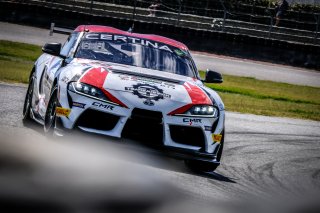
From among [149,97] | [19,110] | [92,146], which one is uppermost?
[149,97]

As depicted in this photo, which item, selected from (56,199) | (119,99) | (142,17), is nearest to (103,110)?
(119,99)

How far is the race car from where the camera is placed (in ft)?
22.4

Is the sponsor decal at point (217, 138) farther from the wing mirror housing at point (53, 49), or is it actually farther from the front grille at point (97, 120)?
the wing mirror housing at point (53, 49)

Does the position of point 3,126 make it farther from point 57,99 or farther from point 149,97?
point 149,97

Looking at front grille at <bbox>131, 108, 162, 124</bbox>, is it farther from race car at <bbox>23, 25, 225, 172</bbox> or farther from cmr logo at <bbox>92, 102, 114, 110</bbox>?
cmr logo at <bbox>92, 102, 114, 110</bbox>

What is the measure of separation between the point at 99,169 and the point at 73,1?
26.1 metres

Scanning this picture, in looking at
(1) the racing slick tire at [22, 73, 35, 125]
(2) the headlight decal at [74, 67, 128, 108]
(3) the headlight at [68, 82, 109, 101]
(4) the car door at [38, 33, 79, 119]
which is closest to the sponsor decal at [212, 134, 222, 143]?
(2) the headlight decal at [74, 67, 128, 108]

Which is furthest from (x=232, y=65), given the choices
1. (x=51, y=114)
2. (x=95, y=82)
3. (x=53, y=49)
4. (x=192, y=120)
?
(x=95, y=82)

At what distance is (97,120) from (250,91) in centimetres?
1397

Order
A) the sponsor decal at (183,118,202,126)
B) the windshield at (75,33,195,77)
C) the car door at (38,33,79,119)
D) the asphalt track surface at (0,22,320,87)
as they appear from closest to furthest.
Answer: the sponsor decal at (183,118,202,126)
the car door at (38,33,79,119)
the windshield at (75,33,195,77)
the asphalt track surface at (0,22,320,87)

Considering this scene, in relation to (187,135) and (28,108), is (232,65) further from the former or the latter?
(187,135)

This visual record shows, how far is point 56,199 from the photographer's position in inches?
156

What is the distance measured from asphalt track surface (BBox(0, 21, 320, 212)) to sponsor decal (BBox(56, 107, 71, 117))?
0.23m

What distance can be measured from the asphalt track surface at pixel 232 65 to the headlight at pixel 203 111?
16505mm
